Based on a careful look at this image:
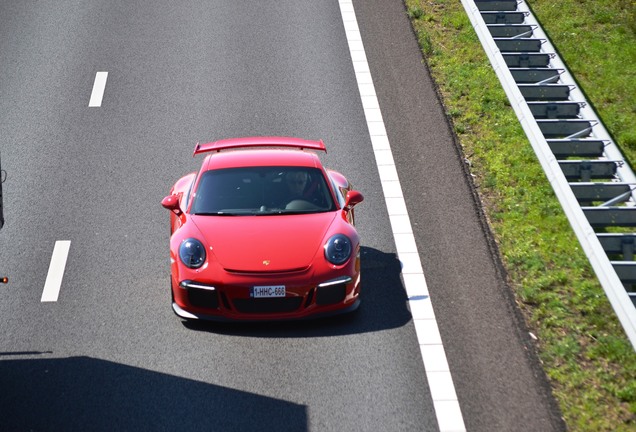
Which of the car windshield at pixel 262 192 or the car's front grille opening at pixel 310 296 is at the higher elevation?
the car windshield at pixel 262 192

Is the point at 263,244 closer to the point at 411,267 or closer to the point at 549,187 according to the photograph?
the point at 411,267

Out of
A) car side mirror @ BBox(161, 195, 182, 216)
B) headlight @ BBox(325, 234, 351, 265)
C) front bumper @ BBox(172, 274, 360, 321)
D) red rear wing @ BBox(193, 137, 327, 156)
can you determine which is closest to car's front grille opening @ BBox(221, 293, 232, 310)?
front bumper @ BBox(172, 274, 360, 321)

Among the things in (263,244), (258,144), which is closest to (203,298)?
(263,244)

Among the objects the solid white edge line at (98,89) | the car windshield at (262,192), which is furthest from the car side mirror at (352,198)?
the solid white edge line at (98,89)

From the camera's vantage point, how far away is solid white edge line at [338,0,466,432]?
988 cm

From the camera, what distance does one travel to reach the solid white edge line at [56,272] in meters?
11.8

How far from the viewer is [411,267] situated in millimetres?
12336

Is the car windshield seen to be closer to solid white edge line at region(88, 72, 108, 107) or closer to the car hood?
the car hood

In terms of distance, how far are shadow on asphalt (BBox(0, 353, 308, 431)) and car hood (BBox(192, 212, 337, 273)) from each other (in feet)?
4.48

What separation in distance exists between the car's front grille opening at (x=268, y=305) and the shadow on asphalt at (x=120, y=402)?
3.25 feet

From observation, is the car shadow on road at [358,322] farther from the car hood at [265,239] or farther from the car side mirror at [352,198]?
the car side mirror at [352,198]

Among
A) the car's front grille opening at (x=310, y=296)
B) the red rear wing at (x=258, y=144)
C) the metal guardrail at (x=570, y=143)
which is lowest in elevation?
the metal guardrail at (x=570, y=143)

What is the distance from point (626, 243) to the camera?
12.2 m

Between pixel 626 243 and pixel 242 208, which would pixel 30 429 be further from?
pixel 626 243
